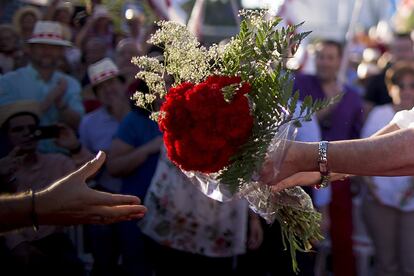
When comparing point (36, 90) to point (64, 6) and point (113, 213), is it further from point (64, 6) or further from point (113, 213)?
point (113, 213)

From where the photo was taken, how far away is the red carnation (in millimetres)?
2680

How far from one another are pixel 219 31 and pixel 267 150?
24.0 metres

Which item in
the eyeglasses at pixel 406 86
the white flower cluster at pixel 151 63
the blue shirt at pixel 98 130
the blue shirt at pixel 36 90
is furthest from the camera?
the eyeglasses at pixel 406 86

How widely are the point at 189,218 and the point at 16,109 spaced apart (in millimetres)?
1332

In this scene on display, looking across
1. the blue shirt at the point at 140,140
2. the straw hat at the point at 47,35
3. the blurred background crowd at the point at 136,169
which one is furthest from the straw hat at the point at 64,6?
the blue shirt at the point at 140,140

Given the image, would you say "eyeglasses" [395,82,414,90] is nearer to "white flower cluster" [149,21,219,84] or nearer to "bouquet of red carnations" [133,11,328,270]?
"bouquet of red carnations" [133,11,328,270]

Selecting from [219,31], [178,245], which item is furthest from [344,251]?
[219,31]

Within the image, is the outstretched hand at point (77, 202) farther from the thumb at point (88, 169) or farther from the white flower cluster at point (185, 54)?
the white flower cluster at point (185, 54)

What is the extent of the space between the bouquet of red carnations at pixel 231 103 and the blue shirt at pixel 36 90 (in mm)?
2584

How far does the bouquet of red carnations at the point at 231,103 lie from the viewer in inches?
106

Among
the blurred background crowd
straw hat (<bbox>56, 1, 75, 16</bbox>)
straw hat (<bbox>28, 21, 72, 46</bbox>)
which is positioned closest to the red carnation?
the blurred background crowd

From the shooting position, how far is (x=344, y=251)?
6273mm

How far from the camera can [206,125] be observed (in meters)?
2.68

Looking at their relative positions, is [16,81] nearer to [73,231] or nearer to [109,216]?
[73,231]
